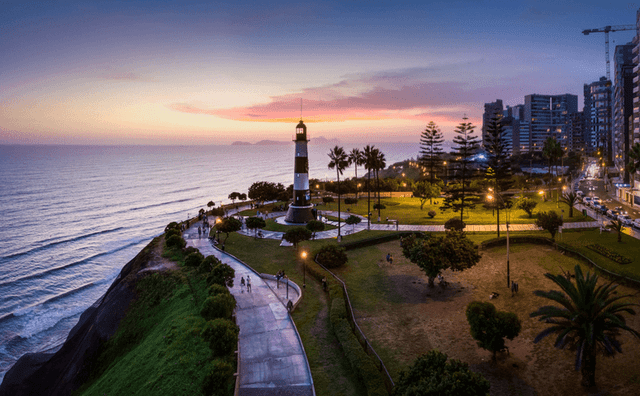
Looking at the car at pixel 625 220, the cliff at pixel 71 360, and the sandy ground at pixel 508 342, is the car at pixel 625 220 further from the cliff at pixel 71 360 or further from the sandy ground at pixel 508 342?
the cliff at pixel 71 360

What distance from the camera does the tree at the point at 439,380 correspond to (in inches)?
477

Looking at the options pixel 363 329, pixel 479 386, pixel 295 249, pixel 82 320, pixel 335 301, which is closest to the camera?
pixel 479 386

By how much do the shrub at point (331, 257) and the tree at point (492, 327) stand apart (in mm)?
15020

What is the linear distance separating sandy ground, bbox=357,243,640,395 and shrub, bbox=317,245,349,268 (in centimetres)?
366

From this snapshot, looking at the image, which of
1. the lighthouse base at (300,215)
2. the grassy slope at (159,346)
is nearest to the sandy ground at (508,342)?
the grassy slope at (159,346)

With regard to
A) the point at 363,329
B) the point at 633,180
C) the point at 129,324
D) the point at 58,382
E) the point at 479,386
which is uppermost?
the point at 633,180

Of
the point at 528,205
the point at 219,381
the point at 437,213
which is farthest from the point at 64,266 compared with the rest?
the point at 528,205

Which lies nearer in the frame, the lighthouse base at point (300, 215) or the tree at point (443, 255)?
the tree at point (443, 255)

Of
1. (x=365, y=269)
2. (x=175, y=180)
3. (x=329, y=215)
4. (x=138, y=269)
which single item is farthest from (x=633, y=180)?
(x=175, y=180)

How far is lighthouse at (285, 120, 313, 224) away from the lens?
48.2 metres

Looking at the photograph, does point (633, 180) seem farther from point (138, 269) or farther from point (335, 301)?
point (138, 269)

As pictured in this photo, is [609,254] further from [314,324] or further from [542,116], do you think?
[542,116]

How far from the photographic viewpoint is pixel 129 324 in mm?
27719

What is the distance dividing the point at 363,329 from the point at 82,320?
2744cm
